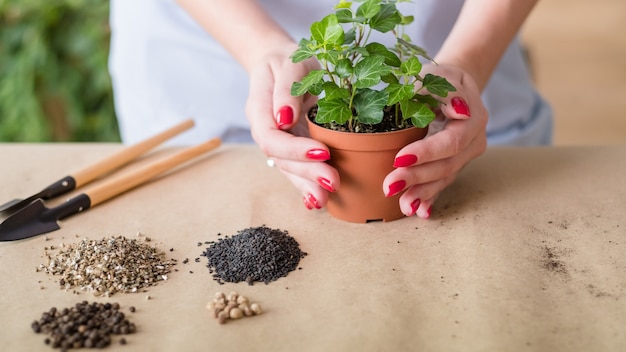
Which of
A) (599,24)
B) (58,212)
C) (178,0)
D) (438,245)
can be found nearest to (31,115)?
(178,0)

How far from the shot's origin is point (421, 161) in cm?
104

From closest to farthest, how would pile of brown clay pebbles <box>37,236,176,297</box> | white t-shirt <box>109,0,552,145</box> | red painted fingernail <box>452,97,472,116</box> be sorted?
pile of brown clay pebbles <box>37,236,176,297</box>, red painted fingernail <box>452,97,472,116</box>, white t-shirt <box>109,0,552,145</box>

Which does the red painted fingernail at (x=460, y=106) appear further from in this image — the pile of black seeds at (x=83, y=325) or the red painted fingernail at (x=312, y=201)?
the pile of black seeds at (x=83, y=325)

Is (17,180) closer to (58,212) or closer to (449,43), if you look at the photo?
(58,212)

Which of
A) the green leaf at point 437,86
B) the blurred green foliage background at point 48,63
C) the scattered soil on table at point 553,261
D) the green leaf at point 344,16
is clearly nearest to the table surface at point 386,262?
the scattered soil on table at point 553,261

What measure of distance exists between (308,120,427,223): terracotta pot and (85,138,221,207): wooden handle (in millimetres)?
348

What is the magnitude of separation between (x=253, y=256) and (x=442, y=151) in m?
0.33

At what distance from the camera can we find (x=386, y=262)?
99 cm

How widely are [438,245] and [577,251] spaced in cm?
20

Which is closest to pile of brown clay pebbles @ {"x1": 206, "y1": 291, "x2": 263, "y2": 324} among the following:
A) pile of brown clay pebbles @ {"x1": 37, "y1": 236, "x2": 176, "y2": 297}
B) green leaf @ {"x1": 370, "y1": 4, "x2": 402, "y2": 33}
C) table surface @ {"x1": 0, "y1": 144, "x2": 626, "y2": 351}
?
table surface @ {"x1": 0, "y1": 144, "x2": 626, "y2": 351}

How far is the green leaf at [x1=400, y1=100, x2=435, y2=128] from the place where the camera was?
99 cm

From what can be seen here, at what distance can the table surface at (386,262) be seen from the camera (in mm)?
837

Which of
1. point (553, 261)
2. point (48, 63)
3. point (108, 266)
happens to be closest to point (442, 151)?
point (553, 261)

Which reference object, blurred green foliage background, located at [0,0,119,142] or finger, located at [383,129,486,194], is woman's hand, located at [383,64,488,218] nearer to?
finger, located at [383,129,486,194]
